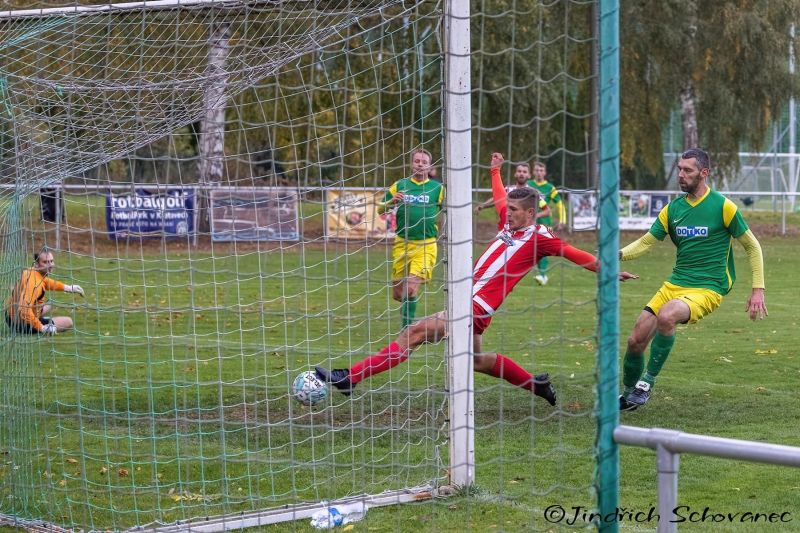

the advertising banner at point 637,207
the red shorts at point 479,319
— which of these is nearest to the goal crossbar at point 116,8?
the red shorts at point 479,319

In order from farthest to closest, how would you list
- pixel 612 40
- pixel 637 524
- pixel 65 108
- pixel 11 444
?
pixel 65 108 < pixel 11 444 < pixel 637 524 < pixel 612 40

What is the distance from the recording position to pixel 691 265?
26.0 ft

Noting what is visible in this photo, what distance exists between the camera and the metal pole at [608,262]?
3.72 m

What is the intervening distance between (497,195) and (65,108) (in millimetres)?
2837

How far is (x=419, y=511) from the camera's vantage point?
5680mm

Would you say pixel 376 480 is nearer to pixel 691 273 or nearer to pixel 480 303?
pixel 480 303

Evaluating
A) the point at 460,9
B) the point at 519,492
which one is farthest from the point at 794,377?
the point at 460,9

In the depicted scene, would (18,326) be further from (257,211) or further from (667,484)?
(257,211)

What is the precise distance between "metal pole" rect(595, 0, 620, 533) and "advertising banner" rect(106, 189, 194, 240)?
8.32 ft

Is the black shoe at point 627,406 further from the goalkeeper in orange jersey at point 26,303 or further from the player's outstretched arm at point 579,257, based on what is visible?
the goalkeeper in orange jersey at point 26,303

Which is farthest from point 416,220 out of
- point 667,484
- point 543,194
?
point 543,194

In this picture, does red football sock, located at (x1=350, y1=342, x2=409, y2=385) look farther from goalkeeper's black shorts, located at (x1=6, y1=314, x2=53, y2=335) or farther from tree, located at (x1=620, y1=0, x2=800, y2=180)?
tree, located at (x1=620, y1=0, x2=800, y2=180)

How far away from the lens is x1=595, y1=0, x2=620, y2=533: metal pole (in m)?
3.72

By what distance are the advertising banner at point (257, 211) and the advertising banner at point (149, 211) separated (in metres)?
0.30
